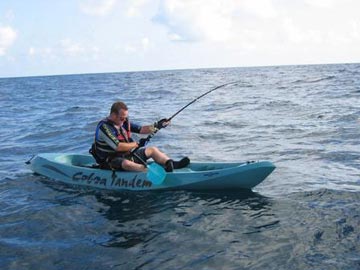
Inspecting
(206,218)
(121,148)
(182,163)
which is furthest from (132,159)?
(206,218)

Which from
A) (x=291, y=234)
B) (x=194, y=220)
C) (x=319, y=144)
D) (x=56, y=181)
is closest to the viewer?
(x=291, y=234)

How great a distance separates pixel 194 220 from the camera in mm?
6664

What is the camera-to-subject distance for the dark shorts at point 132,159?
8227 millimetres

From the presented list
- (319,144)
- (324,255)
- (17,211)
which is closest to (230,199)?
(324,255)

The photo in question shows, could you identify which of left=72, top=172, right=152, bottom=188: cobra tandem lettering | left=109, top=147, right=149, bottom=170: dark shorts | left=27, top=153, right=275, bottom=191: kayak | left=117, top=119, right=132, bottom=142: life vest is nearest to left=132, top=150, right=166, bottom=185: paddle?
left=27, top=153, right=275, bottom=191: kayak

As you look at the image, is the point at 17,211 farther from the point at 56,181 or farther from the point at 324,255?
the point at 324,255

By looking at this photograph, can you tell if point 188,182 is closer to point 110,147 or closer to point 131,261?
point 110,147

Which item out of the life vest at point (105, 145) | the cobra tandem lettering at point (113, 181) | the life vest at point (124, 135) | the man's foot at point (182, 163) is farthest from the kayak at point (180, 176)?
the life vest at point (124, 135)

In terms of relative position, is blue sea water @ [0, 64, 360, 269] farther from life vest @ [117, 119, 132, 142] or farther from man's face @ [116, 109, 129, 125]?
man's face @ [116, 109, 129, 125]

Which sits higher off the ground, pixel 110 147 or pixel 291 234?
pixel 110 147

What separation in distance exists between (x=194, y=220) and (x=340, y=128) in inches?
352

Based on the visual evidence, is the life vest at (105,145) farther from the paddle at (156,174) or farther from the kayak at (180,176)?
the paddle at (156,174)

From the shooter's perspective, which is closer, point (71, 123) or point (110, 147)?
point (110, 147)

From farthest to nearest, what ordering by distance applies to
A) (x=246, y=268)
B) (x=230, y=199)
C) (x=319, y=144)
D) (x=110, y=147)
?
1. (x=319, y=144)
2. (x=110, y=147)
3. (x=230, y=199)
4. (x=246, y=268)
